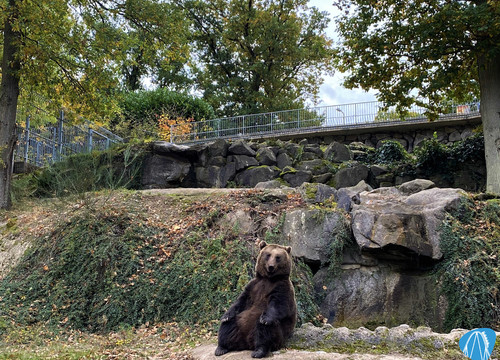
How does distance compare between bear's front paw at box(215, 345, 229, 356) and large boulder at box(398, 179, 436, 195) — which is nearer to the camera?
bear's front paw at box(215, 345, 229, 356)

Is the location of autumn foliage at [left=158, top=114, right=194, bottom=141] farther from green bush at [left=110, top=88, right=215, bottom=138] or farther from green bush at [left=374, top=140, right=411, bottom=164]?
green bush at [left=374, top=140, right=411, bottom=164]

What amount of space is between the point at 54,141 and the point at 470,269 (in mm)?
15566

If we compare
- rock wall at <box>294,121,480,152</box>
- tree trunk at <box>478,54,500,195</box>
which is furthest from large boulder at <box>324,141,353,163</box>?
tree trunk at <box>478,54,500,195</box>

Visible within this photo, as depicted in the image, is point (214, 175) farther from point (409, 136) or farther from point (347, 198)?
point (409, 136)

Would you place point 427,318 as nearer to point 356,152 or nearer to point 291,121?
point 356,152

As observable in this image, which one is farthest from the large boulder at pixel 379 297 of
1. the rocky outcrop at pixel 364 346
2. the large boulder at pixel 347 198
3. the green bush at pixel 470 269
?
the rocky outcrop at pixel 364 346

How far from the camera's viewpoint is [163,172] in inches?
598

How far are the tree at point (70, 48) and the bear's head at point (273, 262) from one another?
30.3 ft

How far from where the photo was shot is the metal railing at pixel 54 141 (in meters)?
17.4

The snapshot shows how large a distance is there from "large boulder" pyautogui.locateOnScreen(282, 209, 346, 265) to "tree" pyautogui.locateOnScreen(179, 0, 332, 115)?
866 inches

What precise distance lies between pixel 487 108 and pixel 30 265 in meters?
11.9

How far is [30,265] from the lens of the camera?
9.31 m

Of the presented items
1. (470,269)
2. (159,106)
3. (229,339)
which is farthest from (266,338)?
(159,106)

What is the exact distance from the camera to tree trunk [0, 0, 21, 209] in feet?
41.0
